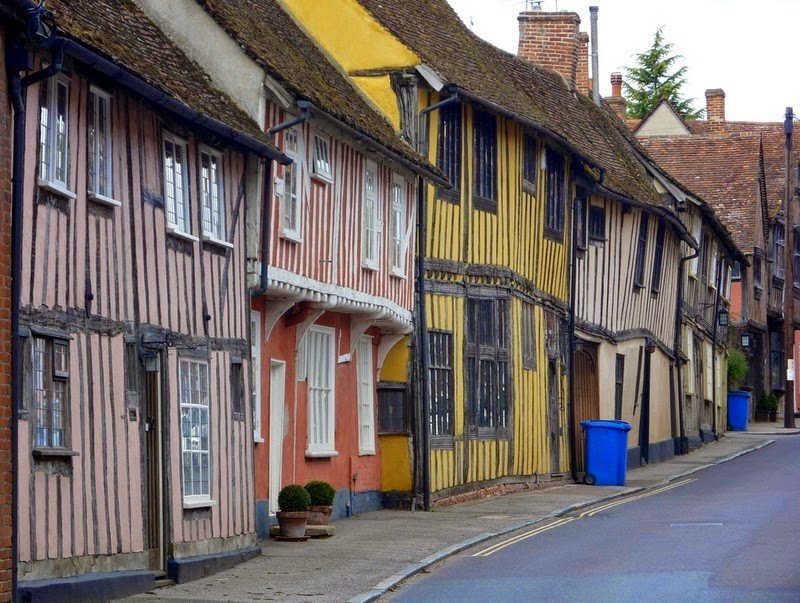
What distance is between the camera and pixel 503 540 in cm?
1866

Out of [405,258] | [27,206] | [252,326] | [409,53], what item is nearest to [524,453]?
[405,258]

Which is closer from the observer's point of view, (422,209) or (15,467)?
(15,467)

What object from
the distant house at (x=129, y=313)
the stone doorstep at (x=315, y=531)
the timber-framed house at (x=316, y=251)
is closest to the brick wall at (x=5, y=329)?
the distant house at (x=129, y=313)

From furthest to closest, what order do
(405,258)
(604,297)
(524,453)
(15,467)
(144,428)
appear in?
(604,297), (524,453), (405,258), (144,428), (15,467)

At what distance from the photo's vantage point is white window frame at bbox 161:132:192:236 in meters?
15.4

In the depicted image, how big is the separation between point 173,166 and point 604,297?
17935mm

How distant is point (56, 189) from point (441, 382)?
12.1 m

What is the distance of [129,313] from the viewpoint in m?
14.4

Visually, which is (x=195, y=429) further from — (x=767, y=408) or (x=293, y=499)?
(x=767, y=408)

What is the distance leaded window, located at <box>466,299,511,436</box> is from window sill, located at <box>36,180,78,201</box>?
12612 millimetres

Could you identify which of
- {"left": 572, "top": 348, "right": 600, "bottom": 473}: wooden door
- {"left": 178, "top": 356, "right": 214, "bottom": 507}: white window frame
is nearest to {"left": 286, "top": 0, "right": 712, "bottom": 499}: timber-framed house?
{"left": 572, "top": 348, "right": 600, "bottom": 473}: wooden door

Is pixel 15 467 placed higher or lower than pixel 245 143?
lower

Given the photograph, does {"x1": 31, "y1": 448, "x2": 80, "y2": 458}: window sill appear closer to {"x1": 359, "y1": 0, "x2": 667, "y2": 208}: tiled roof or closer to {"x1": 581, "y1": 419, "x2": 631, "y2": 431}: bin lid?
{"x1": 359, "y1": 0, "x2": 667, "y2": 208}: tiled roof

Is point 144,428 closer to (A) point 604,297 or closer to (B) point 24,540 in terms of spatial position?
→ (B) point 24,540
